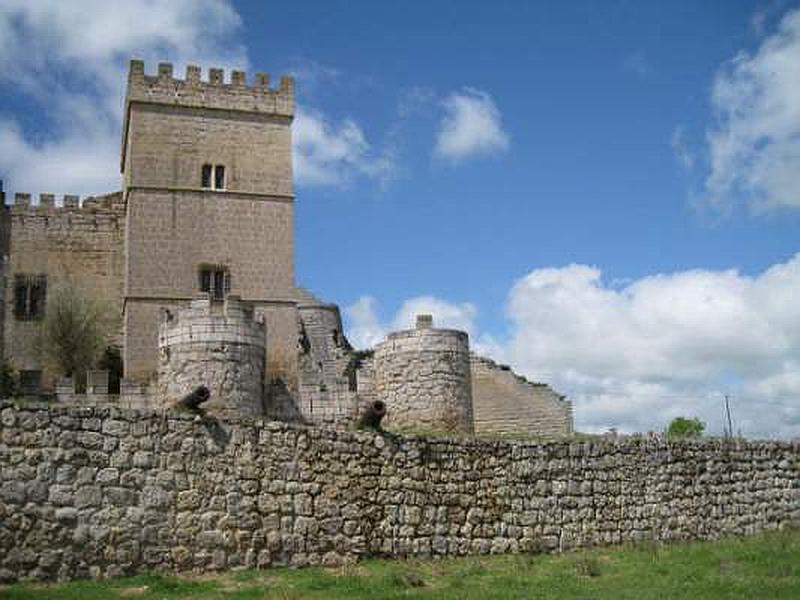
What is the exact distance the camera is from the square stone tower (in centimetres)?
3294

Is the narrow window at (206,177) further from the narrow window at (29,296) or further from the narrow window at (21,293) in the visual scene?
the narrow window at (21,293)

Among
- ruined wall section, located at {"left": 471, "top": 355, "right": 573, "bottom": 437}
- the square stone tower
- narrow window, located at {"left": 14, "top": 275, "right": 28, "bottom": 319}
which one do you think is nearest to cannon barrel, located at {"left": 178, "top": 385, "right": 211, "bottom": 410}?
ruined wall section, located at {"left": 471, "top": 355, "right": 573, "bottom": 437}

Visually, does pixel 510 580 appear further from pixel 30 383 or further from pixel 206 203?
pixel 206 203

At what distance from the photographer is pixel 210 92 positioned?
34.6m

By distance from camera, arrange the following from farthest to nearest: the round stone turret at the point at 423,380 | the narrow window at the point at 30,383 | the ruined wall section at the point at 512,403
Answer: the ruined wall section at the point at 512,403, the narrow window at the point at 30,383, the round stone turret at the point at 423,380

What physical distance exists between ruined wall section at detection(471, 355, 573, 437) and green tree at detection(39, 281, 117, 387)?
11859 millimetres

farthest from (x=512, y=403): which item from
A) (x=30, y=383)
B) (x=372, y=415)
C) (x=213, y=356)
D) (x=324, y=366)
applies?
(x=372, y=415)

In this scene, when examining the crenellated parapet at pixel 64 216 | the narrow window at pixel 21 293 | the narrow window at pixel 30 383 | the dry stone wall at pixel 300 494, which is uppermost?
the crenellated parapet at pixel 64 216

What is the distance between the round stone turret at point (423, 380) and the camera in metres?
21.7

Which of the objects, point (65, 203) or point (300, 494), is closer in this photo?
point (300, 494)

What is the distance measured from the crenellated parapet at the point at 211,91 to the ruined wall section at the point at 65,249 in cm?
403

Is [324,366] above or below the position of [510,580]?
above

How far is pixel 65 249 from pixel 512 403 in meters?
15.3

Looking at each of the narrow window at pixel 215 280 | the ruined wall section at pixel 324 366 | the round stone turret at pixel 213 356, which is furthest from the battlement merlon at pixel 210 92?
the round stone turret at pixel 213 356
